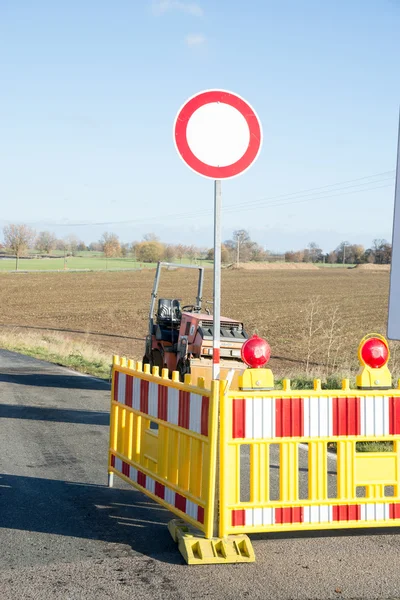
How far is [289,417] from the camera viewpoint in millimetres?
5684

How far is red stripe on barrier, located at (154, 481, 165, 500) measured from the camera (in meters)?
6.28

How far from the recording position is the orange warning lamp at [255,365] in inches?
222

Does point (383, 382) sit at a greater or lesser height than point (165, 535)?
greater

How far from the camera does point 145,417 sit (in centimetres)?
661

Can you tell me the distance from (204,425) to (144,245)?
145667 mm

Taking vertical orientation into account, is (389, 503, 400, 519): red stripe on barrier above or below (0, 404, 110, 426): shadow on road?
above

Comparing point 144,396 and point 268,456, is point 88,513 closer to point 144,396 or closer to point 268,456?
point 144,396

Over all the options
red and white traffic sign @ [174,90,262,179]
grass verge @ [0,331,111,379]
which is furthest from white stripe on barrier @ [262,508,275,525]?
grass verge @ [0,331,111,379]

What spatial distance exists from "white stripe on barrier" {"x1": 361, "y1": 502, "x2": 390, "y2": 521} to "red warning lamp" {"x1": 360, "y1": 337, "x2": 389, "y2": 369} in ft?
3.30

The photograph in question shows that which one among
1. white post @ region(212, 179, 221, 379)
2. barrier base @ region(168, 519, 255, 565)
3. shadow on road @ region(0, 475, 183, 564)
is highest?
white post @ region(212, 179, 221, 379)

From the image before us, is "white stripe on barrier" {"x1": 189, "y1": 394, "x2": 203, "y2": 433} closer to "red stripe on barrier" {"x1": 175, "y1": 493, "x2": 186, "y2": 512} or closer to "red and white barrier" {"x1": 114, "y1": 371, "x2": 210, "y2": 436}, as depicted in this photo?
"red and white barrier" {"x1": 114, "y1": 371, "x2": 210, "y2": 436}

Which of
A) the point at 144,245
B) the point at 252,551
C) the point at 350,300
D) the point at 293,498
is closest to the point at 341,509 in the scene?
the point at 293,498

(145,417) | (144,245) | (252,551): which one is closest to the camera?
(252,551)

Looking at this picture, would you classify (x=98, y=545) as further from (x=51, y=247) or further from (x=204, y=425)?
(x=51, y=247)
